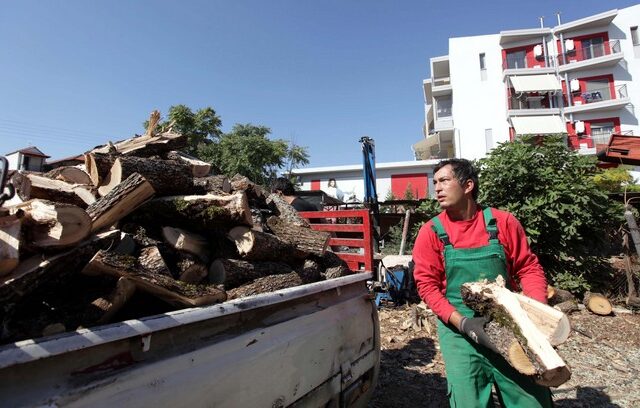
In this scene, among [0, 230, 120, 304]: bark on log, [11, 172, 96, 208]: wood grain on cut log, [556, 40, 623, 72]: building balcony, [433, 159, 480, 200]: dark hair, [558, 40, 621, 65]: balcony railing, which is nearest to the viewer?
[0, 230, 120, 304]: bark on log

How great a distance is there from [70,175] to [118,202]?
1.34m

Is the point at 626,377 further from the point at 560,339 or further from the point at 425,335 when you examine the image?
the point at 560,339

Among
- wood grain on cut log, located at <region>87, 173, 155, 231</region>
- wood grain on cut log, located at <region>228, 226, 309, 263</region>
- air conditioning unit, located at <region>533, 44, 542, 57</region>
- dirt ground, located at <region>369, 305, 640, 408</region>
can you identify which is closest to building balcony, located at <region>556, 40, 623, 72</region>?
air conditioning unit, located at <region>533, 44, 542, 57</region>

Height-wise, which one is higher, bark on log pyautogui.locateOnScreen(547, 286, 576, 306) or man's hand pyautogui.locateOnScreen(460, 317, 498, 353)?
man's hand pyautogui.locateOnScreen(460, 317, 498, 353)

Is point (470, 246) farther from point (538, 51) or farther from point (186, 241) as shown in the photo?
point (538, 51)

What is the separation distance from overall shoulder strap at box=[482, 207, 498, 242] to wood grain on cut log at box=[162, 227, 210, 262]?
2008 mm

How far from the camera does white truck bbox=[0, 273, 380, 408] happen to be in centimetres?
109

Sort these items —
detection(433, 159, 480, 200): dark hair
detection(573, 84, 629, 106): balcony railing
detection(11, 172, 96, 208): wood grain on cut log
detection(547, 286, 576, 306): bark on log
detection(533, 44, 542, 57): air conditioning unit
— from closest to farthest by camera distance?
1. detection(433, 159, 480, 200): dark hair
2. detection(11, 172, 96, 208): wood grain on cut log
3. detection(547, 286, 576, 306): bark on log
4. detection(573, 84, 629, 106): balcony railing
5. detection(533, 44, 542, 57): air conditioning unit

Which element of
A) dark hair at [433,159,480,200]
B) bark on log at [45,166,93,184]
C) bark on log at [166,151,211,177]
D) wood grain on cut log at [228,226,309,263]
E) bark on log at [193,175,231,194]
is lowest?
wood grain on cut log at [228,226,309,263]

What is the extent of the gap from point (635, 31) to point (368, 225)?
1389 inches

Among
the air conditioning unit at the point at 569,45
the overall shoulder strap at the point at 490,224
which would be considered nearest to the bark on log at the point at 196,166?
the overall shoulder strap at the point at 490,224

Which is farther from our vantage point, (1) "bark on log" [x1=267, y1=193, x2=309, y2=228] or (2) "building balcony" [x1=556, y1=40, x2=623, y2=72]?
(2) "building balcony" [x1=556, y1=40, x2=623, y2=72]

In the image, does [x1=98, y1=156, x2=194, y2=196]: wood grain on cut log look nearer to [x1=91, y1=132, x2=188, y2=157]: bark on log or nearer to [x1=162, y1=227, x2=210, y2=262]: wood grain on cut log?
[x1=162, y1=227, x2=210, y2=262]: wood grain on cut log

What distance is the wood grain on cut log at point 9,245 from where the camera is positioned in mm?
1540
